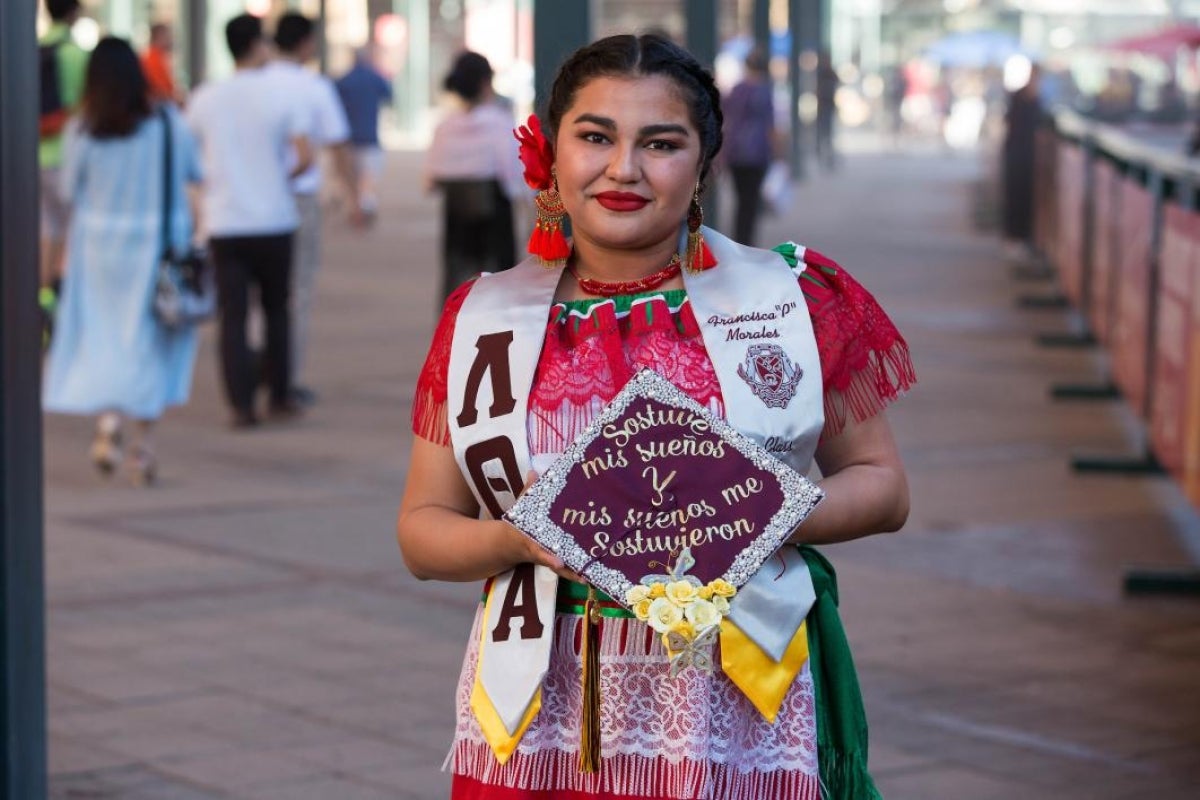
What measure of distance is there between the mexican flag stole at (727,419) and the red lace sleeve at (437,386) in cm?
2

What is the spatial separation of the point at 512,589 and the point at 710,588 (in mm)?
344

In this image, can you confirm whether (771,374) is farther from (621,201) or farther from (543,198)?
(543,198)

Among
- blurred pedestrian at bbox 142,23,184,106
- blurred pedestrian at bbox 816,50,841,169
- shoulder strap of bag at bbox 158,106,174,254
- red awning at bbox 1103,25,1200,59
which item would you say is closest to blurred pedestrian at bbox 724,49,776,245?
blurred pedestrian at bbox 142,23,184,106

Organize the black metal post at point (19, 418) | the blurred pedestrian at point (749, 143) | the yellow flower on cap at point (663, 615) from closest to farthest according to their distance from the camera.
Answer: the yellow flower on cap at point (663, 615)
the black metal post at point (19, 418)
the blurred pedestrian at point (749, 143)

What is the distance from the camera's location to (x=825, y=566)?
3039mm

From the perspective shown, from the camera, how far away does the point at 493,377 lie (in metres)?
2.89

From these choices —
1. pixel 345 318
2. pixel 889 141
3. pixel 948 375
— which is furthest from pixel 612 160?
pixel 889 141

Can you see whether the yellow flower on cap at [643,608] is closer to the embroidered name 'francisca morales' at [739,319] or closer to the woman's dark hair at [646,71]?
the embroidered name 'francisca morales' at [739,319]

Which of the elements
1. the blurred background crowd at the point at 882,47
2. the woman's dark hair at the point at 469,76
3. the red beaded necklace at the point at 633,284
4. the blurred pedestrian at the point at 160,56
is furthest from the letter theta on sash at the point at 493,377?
the blurred background crowd at the point at 882,47

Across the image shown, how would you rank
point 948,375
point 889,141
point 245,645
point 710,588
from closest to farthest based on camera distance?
point 710,588
point 245,645
point 948,375
point 889,141

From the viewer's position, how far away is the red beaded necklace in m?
2.94

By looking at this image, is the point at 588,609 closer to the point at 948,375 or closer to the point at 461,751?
the point at 461,751

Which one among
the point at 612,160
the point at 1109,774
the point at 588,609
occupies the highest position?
the point at 612,160

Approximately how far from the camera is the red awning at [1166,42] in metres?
29.9
